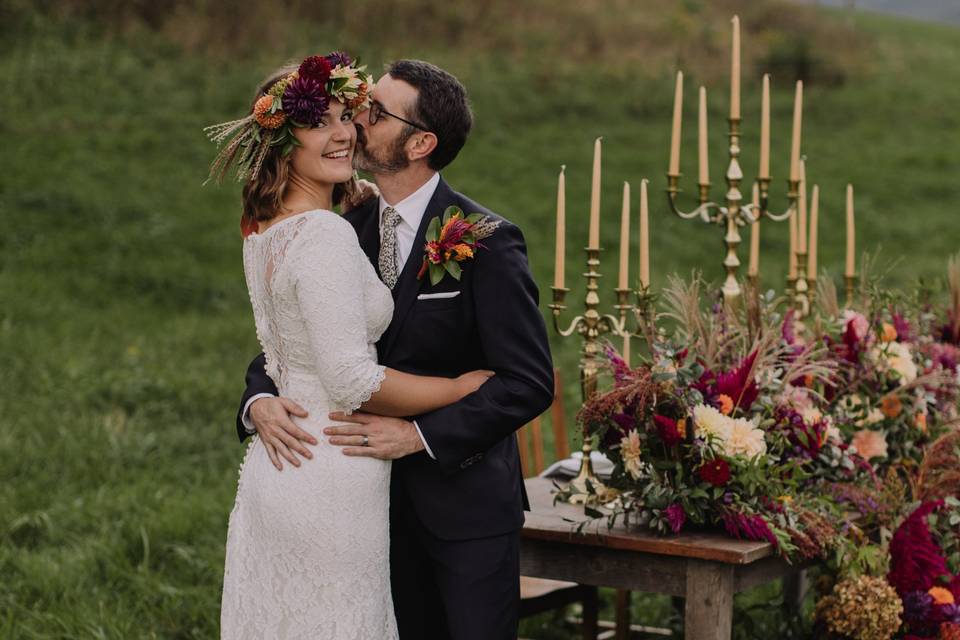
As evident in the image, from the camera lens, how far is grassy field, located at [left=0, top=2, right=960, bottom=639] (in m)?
5.90

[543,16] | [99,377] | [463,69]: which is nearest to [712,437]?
[99,377]

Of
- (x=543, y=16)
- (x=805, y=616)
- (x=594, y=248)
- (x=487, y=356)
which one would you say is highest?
(x=543, y=16)

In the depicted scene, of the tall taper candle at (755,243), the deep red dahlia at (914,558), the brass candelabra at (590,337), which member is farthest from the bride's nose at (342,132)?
the deep red dahlia at (914,558)

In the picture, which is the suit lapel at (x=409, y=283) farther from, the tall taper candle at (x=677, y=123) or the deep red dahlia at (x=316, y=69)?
the tall taper candle at (x=677, y=123)

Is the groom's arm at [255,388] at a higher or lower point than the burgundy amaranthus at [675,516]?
higher

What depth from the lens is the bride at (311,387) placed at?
10.5 feet

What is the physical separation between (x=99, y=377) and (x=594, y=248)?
4.85 m

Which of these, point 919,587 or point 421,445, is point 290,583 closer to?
point 421,445

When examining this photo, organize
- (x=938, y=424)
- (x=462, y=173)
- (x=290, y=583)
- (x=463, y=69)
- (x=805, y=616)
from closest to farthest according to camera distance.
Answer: (x=290, y=583)
(x=938, y=424)
(x=805, y=616)
(x=462, y=173)
(x=463, y=69)

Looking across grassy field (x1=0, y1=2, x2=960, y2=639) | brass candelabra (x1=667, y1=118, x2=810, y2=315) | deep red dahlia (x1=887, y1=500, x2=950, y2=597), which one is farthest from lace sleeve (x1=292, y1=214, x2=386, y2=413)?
grassy field (x1=0, y1=2, x2=960, y2=639)

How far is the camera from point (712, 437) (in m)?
3.78

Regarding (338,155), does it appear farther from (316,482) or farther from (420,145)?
(316,482)

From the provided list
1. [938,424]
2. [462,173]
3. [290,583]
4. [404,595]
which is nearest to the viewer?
[290,583]

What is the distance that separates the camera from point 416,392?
3.36 m
